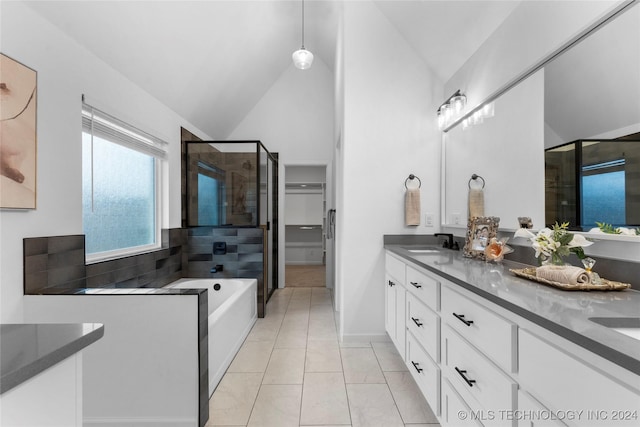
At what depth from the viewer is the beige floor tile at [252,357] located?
235 centimetres

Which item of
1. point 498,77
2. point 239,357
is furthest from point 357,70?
point 239,357

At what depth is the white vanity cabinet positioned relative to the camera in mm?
2125

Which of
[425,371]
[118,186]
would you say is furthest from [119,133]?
[425,371]

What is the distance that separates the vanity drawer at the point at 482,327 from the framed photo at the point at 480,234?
660mm

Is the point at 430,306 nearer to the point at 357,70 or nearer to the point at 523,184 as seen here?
the point at 523,184

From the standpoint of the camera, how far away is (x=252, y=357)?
8.32 ft

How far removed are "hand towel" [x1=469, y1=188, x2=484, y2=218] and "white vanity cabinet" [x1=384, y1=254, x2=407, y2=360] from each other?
2.24ft

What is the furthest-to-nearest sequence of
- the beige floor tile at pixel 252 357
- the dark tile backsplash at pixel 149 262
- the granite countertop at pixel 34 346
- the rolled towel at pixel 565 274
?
1. the beige floor tile at pixel 252 357
2. the dark tile backsplash at pixel 149 262
3. the rolled towel at pixel 565 274
4. the granite countertop at pixel 34 346

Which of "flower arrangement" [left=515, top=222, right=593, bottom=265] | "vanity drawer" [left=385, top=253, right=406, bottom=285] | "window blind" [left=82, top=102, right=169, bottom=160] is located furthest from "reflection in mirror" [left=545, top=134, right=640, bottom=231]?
"window blind" [left=82, top=102, right=169, bottom=160]

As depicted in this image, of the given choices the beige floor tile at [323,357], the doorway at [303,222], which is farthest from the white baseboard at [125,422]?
the doorway at [303,222]

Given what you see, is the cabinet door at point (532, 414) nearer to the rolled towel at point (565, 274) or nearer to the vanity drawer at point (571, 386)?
the vanity drawer at point (571, 386)

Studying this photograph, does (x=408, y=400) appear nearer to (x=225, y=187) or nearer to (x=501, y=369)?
(x=501, y=369)

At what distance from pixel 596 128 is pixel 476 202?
1038 millimetres

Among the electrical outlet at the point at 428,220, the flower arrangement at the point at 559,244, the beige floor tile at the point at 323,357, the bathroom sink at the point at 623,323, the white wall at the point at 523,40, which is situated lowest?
the beige floor tile at the point at 323,357
